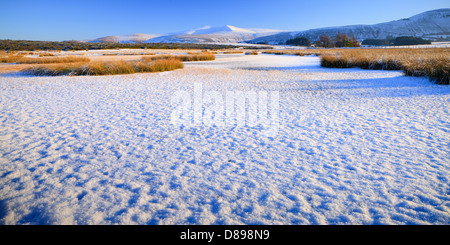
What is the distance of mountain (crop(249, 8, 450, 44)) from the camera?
152700 millimetres

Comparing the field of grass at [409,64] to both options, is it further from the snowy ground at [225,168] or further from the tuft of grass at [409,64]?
the snowy ground at [225,168]

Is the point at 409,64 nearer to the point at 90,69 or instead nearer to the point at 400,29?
the point at 90,69

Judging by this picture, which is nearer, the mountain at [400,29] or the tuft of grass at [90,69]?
the tuft of grass at [90,69]

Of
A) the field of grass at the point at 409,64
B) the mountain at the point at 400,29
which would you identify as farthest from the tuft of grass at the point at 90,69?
the mountain at the point at 400,29

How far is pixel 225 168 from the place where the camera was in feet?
11.8

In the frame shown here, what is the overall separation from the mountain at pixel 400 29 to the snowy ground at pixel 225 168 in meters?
167

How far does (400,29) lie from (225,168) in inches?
8541

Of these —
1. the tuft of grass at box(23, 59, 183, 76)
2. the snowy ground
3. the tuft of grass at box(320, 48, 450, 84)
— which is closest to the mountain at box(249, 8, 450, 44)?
the tuft of grass at box(320, 48, 450, 84)

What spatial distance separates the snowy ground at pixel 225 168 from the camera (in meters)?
2.59

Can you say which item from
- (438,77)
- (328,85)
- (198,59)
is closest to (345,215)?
(328,85)

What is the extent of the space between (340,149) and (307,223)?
2340 mm

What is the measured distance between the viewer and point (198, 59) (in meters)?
28.4

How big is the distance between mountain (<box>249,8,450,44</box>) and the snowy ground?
547ft

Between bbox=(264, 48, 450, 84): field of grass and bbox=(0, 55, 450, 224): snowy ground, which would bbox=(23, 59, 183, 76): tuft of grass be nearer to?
bbox=(0, 55, 450, 224): snowy ground
